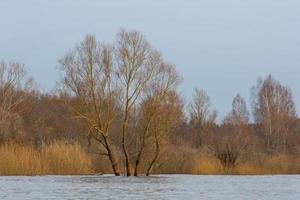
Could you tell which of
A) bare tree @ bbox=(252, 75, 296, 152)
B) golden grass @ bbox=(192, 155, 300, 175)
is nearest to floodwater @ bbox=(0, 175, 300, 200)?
golden grass @ bbox=(192, 155, 300, 175)

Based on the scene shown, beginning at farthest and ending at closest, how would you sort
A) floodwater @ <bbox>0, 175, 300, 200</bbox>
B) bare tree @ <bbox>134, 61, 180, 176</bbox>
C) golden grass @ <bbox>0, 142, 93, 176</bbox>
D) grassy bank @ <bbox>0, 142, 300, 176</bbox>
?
bare tree @ <bbox>134, 61, 180, 176</bbox>
grassy bank @ <bbox>0, 142, 300, 176</bbox>
golden grass @ <bbox>0, 142, 93, 176</bbox>
floodwater @ <bbox>0, 175, 300, 200</bbox>

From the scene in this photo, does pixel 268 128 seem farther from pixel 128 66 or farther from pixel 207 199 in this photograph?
pixel 207 199

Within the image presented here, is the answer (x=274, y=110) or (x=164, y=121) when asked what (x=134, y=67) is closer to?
(x=164, y=121)

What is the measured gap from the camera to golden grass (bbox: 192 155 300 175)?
43906mm

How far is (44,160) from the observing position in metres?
36.9

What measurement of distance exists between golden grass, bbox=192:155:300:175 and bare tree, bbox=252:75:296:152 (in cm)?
3346

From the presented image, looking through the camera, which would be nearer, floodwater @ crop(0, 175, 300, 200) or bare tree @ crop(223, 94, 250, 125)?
floodwater @ crop(0, 175, 300, 200)

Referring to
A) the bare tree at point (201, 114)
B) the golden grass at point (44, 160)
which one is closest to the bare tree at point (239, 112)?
the bare tree at point (201, 114)

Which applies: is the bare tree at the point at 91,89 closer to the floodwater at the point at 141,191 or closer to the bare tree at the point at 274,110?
the floodwater at the point at 141,191

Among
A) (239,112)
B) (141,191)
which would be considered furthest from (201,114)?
(141,191)

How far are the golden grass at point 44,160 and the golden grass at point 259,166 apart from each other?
31.2 ft

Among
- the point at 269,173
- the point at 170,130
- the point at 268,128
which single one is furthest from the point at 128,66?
the point at 268,128

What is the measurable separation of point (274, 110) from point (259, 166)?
38.7 meters

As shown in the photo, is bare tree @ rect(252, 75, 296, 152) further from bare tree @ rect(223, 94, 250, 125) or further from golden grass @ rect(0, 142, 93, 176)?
golden grass @ rect(0, 142, 93, 176)
